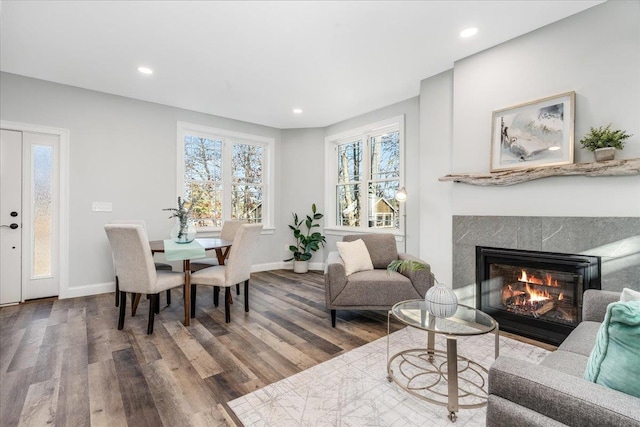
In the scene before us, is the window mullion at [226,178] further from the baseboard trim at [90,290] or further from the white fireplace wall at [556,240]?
the white fireplace wall at [556,240]

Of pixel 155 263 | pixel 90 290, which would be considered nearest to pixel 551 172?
pixel 155 263

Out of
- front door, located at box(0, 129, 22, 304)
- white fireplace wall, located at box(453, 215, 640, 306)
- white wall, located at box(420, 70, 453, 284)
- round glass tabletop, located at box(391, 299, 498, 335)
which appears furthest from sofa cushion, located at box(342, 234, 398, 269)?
front door, located at box(0, 129, 22, 304)

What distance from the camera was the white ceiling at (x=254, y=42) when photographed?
2287mm

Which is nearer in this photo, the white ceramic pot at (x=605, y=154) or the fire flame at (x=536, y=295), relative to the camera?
the white ceramic pot at (x=605, y=154)

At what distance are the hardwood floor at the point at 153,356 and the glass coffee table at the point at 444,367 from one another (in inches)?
21.1

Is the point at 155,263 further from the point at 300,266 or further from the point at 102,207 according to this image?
the point at 300,266

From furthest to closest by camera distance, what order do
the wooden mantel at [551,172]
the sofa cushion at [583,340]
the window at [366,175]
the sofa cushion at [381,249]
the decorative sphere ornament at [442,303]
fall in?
the window at [366,175] < the sofa cushion at [381,249] < the wooden mantel at [551,172] < the decorative sphere ornament at [442,303] < the sofa cushion at [583,340]

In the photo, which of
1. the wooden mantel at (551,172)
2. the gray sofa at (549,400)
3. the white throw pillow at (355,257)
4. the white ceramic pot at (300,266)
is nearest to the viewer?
the gray sofa at (549,400)

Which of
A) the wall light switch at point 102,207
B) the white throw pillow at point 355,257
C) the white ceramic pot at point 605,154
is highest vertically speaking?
the white ceramic pot at point 605,154

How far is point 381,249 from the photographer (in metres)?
3.28

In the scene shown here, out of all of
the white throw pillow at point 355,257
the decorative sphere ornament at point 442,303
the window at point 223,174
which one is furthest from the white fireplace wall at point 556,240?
the window at point 223,174

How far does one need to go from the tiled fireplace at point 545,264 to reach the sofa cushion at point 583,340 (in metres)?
0.85

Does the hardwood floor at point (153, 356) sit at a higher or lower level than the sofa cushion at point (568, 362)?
lower

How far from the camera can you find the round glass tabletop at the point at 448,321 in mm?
1588
